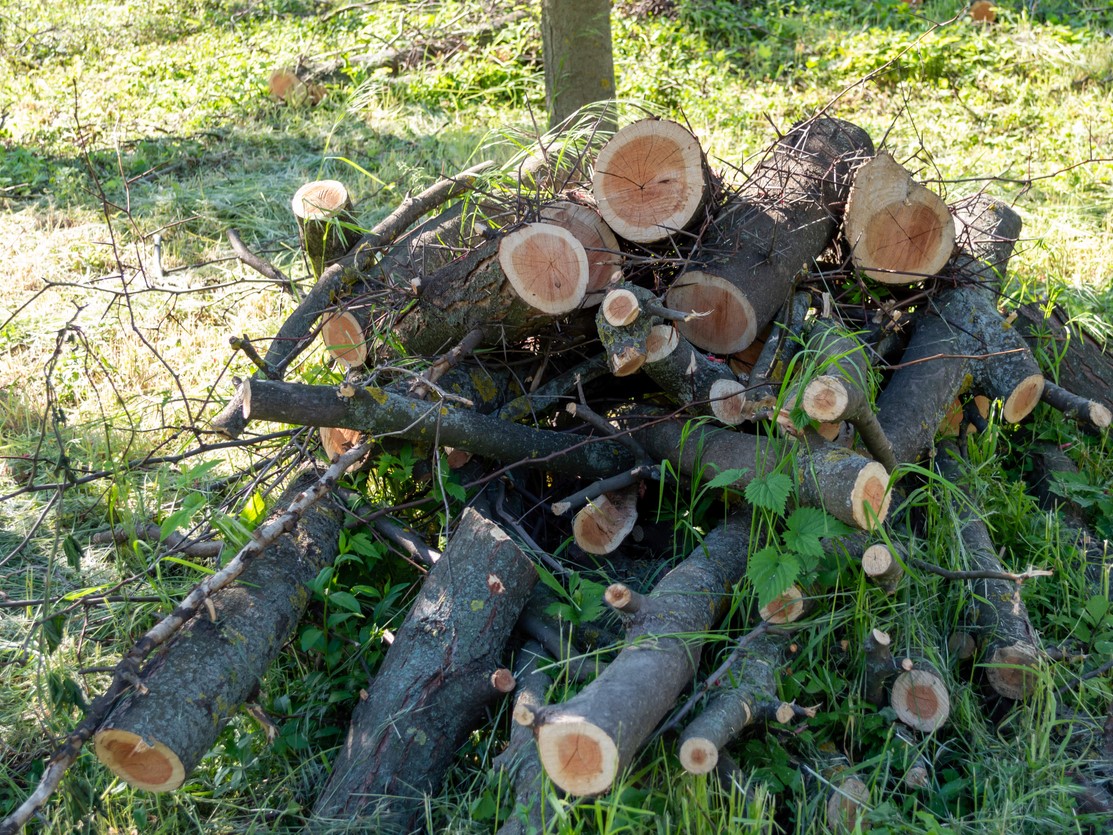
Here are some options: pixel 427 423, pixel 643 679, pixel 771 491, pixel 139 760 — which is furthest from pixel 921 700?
pixel 139 760

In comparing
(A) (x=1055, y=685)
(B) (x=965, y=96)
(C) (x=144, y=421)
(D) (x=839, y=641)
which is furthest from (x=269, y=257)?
(B) (x=965, y=96)

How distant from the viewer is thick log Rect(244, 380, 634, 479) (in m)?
2.52

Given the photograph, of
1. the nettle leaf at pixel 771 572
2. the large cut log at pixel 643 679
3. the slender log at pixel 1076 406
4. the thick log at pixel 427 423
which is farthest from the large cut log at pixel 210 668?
the slender log at pixel 1076 406

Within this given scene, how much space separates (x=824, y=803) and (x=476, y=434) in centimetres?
142

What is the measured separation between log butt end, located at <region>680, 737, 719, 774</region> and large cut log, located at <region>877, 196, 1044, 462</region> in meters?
1.29

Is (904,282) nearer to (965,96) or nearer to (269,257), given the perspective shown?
(269,257)

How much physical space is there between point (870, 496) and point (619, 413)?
3.25ft

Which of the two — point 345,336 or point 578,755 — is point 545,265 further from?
point 578,755

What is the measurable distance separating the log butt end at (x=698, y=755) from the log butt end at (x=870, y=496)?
75 cm

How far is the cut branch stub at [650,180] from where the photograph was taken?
3164 mm

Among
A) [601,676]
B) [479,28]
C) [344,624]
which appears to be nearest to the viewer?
[601,676]

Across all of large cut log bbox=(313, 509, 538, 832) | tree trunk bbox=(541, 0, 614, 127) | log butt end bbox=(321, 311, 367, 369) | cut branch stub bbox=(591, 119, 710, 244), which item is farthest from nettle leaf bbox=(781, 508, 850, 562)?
tree trunk bbox=(541, 0, 614, 127)

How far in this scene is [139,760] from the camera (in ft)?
7.61

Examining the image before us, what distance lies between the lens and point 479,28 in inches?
313
